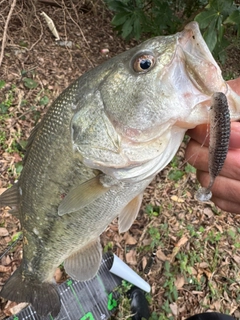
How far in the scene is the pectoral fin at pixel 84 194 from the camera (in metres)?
1.25

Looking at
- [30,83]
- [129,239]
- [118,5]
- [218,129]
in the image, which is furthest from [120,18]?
[218,129]

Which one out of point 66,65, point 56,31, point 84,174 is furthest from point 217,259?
point 56,31

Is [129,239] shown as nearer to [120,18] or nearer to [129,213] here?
[129,213]

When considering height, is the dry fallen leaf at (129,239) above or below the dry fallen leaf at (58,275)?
below

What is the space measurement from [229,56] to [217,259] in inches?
147

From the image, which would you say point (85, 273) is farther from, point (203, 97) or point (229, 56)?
point (229, 56)

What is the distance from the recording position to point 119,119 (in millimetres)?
1246

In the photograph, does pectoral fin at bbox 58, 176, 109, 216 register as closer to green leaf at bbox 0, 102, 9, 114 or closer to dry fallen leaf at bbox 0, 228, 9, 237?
dry fallen leaf at bbox 0, 228, 9, 237

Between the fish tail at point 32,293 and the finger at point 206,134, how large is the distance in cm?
94

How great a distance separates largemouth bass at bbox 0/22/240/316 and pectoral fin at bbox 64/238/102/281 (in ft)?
0.26

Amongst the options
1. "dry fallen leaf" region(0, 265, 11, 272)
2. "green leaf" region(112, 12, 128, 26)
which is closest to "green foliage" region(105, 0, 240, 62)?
"green leaf" region(112, 12, 128, 26)

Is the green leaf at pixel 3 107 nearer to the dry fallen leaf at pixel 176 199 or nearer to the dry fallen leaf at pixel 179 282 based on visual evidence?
the dry fallen leaf at pixel 176 199

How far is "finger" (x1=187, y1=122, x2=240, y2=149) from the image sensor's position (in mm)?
1195

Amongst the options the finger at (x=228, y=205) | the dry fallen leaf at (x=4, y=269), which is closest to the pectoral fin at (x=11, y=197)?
the finger at (x=228, y=205)
